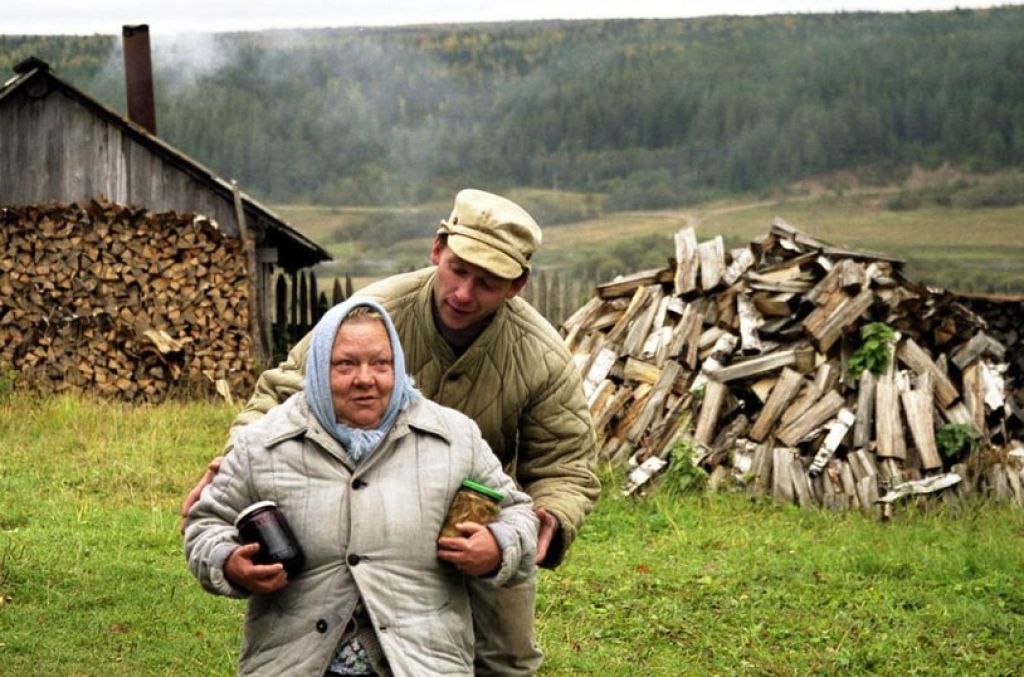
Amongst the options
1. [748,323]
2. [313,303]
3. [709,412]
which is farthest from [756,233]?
[709,412]

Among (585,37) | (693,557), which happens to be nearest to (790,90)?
(585,37)

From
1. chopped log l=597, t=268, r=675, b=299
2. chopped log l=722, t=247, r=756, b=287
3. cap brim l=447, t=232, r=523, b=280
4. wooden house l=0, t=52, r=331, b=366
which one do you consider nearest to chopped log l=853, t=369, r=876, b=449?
chopped log l=722, t=247, r=756, b=287

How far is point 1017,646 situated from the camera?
7.53 metres

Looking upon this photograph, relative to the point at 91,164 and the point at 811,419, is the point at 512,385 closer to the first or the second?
the point at 811,419

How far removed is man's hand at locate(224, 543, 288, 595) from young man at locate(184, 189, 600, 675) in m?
0.74

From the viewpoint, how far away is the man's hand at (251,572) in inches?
138

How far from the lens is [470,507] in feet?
12.2

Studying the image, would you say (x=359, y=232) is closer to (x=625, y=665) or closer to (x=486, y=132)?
(x=486, y=132)

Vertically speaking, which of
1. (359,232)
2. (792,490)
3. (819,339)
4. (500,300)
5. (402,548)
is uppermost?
(500,300)

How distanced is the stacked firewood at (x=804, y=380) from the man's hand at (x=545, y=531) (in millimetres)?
6434

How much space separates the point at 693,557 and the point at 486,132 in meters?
35.5

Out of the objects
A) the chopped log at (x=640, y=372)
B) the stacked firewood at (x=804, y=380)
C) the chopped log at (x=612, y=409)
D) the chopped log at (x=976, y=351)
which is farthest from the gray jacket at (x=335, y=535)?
the chopped log at (x=976, y=351)

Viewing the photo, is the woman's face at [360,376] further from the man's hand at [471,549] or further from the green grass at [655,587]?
the green grass at [655,587]

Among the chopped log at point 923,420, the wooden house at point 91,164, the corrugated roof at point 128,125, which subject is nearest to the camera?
the chopped log at point 923,420
